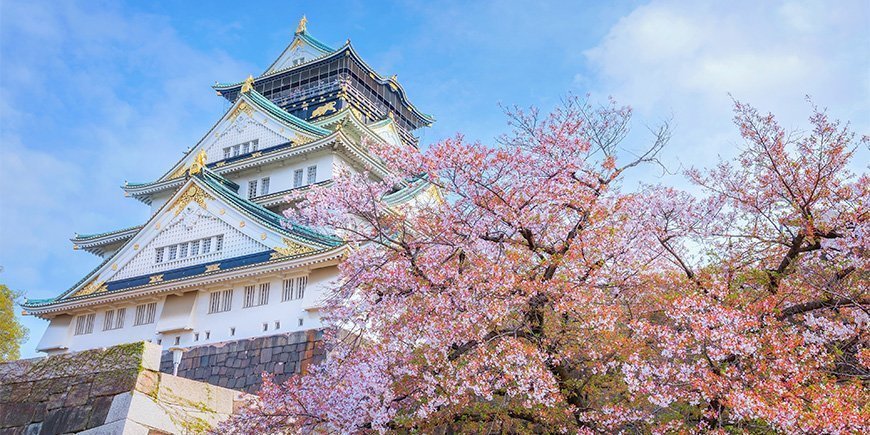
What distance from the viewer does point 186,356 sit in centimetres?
2191

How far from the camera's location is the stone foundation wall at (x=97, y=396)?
933cm

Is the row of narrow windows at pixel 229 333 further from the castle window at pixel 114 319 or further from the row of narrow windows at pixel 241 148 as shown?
the row of narrow windows at pixel 241 148

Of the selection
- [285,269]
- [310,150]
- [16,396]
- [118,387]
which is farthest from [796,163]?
[310,150]

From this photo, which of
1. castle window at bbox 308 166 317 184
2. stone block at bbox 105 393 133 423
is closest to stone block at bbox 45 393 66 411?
stone block at bbox 105 393 133 423

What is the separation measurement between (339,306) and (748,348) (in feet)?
20.6

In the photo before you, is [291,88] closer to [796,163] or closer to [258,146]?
[258,146]

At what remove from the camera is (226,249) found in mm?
23250

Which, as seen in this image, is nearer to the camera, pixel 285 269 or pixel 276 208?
pixel 285 269

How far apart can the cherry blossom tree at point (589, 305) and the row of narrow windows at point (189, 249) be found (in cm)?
1289

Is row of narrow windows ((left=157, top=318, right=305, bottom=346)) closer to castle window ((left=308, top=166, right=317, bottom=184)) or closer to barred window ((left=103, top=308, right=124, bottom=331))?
barred window ((left=103, top=308, right=124, bottom=331))

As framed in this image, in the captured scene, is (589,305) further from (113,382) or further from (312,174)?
(312,174)

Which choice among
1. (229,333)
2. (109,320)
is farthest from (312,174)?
(109,320)

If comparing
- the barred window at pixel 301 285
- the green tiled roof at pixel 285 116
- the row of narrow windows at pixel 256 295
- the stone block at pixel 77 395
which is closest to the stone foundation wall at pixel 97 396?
the stone block at pixel 77 395

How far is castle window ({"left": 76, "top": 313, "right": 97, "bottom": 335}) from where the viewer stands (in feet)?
80.1
